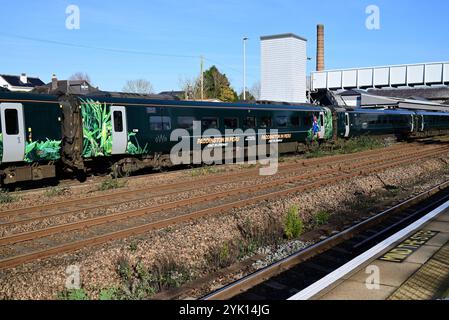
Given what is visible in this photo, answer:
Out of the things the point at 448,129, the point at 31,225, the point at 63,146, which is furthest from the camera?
the point at 448,129

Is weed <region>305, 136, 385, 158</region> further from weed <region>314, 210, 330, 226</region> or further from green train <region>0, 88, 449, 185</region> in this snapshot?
weed <region>314, 210, 330, 226</region>

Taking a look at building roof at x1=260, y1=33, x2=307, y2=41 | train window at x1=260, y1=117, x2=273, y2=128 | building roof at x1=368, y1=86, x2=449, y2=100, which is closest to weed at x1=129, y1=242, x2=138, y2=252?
train window at x1=260, y1=117, x2=273, y2=128

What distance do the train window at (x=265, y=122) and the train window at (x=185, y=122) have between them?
4808 millimetres

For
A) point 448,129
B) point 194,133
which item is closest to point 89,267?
point 194,133

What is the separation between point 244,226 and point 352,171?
9.50 m

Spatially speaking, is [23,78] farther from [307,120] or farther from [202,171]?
[202,171]

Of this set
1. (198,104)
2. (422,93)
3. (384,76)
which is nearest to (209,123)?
(198,104)

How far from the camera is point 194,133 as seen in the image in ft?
61.8

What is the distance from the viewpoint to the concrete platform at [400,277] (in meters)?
4.87

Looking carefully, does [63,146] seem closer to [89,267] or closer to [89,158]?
[89,158]

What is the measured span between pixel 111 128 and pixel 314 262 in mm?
10595

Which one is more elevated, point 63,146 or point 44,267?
point 63,146

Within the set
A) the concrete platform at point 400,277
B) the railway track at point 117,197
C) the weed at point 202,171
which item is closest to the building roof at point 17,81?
the weed at point 202,171
